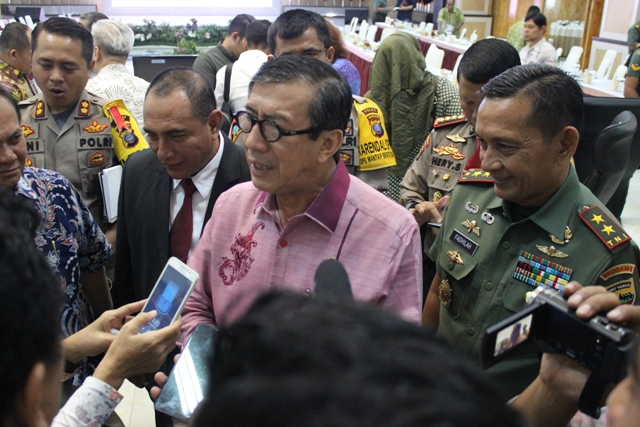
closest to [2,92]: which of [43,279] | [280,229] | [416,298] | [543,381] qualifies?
[280,229]

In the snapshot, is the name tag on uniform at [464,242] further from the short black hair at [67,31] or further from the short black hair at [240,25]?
the short black hair at [240,25]

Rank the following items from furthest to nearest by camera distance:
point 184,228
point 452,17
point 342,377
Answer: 1. point 452,17
2. point 184,228
3. point 342,377

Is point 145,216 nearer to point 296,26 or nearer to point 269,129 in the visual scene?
point 269,129

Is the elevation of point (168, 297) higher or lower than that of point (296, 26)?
lower

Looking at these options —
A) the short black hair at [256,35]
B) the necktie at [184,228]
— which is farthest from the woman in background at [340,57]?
the necktie at [184,228]

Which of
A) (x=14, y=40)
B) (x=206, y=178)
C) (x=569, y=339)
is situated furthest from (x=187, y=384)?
(x=14, y=40)

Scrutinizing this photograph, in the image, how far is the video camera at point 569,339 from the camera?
967 mm

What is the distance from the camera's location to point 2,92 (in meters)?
1.79

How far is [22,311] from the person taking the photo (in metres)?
0.76

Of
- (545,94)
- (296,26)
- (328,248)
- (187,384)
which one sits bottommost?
(187,384)

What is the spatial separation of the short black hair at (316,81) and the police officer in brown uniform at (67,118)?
54.4 inches

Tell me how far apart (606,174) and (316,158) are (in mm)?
1668

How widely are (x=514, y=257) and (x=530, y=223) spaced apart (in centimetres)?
11

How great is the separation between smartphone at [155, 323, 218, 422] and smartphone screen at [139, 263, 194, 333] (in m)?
0.10
